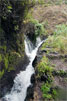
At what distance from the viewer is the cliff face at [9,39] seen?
5.17 m

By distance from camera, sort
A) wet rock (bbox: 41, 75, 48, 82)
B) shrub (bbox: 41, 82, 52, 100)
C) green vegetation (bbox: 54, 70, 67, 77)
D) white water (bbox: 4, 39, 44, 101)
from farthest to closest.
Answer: green vegetation (bbox: 54, 70, 67, 77)
wet rock (bbox: 41, 75, 48, 82)
white water (bbox: 4, 39, 44, 101)
shrub (bbox: 41, 82, 52, 100)

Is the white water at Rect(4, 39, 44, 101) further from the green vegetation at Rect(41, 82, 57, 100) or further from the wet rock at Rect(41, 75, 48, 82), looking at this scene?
the green vegetation at Rect(41, 82, 57, 100)

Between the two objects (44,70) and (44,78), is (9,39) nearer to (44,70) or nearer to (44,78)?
(44,70)

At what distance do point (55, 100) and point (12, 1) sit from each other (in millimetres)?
3756

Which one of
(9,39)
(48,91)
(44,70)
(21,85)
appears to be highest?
(9,39)

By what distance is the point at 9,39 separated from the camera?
5949 mm

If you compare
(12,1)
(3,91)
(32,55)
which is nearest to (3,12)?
(12,1)

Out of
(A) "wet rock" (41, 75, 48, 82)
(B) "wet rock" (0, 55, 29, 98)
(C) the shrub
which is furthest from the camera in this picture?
(A) "wet rock" (41, 75, 48, 82)

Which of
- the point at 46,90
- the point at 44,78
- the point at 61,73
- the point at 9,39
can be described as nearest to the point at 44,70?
the point at 44,78

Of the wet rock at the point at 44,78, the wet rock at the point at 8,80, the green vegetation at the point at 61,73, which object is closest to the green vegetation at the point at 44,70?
the wet rock at the point at 44,78

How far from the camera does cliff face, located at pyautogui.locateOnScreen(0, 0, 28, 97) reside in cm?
517

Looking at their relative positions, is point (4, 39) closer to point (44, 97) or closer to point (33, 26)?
point (44, 97)

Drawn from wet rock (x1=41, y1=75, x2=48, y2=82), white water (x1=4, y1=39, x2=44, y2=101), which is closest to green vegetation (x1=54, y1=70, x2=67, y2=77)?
wet rock (x1=41, y1=75, x2=48, y2=82)

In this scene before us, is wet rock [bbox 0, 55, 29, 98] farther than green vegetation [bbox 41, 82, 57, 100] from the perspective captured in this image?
Yes
